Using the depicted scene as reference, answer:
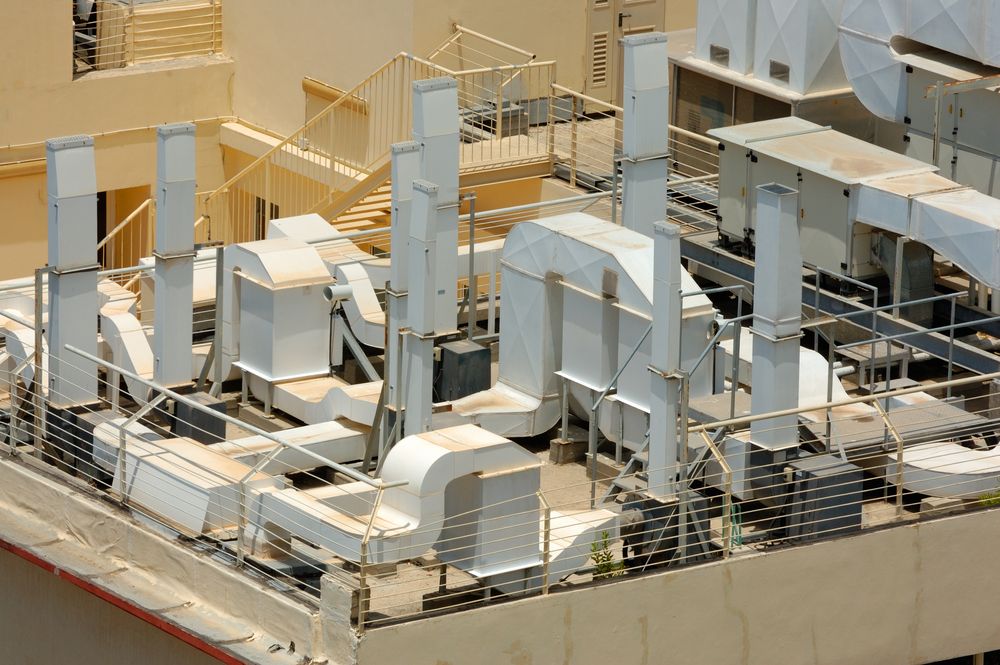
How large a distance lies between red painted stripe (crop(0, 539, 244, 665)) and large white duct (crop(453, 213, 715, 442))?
4.31 meters

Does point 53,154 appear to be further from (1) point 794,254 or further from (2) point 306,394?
(1) point 794,254

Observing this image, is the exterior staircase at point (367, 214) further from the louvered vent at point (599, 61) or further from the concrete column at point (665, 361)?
the concrete column at point (665, 361)

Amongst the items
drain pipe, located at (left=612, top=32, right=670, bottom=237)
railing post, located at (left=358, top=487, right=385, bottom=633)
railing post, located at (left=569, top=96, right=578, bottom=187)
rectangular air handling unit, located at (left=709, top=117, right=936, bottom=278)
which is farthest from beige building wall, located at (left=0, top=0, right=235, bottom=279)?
railing post, located at (left=358, top=487, right=385, bottom=633)

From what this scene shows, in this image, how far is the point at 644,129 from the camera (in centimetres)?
2562

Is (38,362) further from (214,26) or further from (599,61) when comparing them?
(214,26)

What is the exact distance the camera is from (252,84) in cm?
3650

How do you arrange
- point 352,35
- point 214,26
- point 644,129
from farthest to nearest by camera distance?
point 214,26 < point 352,35 < point 644,129

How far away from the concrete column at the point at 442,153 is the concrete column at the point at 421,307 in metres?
0.78

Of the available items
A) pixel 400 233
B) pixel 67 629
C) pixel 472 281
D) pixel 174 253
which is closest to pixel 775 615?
pixel 400 233

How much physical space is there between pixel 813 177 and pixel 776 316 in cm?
474

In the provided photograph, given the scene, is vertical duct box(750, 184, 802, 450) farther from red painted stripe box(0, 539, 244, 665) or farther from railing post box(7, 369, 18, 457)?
railing post box(7, 369, 18, 457)

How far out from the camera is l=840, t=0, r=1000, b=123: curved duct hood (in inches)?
1048

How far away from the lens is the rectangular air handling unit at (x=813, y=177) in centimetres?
2580

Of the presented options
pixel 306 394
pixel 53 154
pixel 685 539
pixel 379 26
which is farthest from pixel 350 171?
pixel 685 539
